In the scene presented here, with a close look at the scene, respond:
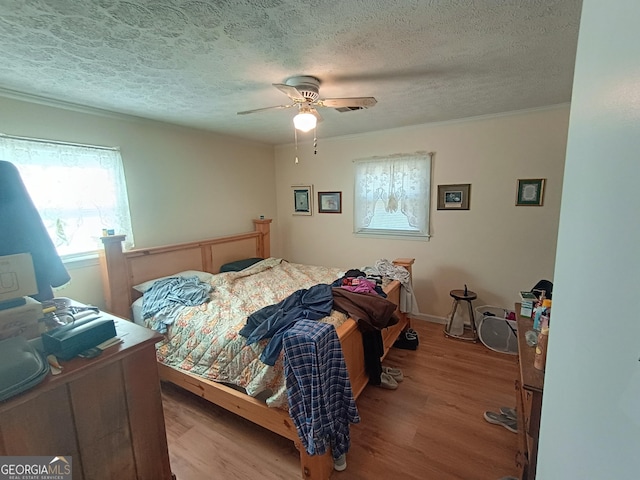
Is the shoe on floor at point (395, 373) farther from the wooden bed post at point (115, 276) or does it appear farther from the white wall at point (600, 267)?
the wooden bed post at point (115, 276)

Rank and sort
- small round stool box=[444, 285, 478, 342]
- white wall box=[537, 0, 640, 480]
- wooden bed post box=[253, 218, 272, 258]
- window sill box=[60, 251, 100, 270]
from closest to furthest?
white wall box=[537, 0, 640, 480] < window sill box=[60, 251, 100, 270] < small round stool box=[444, 285, 478, 342] < wooden bed post box=[253, 218, 272, 258]

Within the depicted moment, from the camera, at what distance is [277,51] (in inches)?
64.7

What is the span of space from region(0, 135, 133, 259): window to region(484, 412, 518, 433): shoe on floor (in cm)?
350

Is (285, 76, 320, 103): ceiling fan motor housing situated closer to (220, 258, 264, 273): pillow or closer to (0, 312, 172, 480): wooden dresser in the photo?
(0, 312, 172, 480): wooden dresser

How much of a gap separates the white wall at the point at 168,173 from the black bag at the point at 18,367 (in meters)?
2.03

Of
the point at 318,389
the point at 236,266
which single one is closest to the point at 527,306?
the point at 318,389

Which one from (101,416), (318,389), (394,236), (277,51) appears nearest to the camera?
(101,416)

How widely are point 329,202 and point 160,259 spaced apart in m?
2.35

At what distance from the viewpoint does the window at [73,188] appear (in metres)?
2.24

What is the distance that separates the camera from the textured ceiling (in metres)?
1.29

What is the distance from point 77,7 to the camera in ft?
4.04

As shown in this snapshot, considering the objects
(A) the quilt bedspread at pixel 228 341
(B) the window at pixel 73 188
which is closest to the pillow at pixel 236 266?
(A) the quilt bedspread at pixel 228 341

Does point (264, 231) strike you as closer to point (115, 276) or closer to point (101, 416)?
point (115, 276)

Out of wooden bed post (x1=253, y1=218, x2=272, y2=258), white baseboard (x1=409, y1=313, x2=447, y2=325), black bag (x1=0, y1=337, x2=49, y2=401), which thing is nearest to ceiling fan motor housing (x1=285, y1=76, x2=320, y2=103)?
black bag (x1=0, y1=337, x2=49, y2=401)
